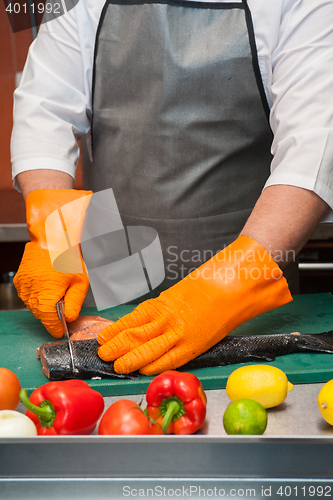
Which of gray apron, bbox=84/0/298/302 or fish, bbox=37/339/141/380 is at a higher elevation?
gray apron, bbox=84/0/298/302

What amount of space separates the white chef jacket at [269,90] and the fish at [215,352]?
0.42 m

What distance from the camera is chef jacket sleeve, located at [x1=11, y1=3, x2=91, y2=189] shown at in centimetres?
166

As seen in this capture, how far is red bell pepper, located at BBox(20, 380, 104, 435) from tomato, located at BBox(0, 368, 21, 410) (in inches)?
3.3

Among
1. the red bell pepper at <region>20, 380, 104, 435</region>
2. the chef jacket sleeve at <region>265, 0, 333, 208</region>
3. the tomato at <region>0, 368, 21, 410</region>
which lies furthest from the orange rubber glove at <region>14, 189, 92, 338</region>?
the chef jacket sleeve at <region>265, 0, 333, 208</region>

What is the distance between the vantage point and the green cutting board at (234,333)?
108 centimetres

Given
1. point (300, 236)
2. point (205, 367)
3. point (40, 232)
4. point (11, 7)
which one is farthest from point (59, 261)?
point (11, 7)

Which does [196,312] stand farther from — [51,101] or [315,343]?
[51,101]

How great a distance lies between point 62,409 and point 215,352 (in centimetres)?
51

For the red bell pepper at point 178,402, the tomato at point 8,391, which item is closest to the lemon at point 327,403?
the red bell pepper at point 178,402

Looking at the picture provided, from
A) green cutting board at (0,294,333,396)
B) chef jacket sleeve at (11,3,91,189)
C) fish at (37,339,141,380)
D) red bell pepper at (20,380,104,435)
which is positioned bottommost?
green cutting board at (0,294,333,396)

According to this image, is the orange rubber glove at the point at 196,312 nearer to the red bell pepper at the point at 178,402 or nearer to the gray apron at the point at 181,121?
the red bell pepper at the point at 178,402

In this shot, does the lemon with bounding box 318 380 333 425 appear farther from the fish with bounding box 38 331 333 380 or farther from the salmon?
the salmon

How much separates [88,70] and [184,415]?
1378 mm

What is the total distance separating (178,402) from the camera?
2.66 ft
